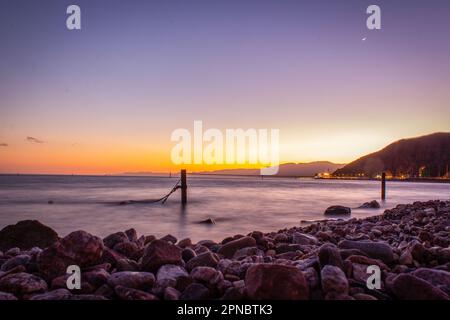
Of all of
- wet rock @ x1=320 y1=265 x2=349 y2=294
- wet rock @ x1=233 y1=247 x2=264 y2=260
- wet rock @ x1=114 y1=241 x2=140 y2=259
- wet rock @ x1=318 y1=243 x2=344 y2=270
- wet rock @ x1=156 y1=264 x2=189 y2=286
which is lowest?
wet rock @ x1=233 y1=247 x2=264 y2=260

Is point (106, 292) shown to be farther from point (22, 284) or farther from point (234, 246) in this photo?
point (234, 246)

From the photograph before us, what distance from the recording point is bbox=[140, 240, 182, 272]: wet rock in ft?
11.8

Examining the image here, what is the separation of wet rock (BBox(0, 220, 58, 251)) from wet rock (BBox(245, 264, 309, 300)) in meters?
5.08

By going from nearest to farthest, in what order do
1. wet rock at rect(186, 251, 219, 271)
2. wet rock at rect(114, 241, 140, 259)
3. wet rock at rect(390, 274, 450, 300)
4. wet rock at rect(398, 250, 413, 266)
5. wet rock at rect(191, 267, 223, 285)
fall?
wet rock at rect(390, 274, 450, 300)
wet rock at rect(191, 267, 223, 285)
wet rock at rect(186, 251, 219, 271)
wet rock at rect(398, 250, 413, 266)
wet rock at rect(114, 241, 140, 259)

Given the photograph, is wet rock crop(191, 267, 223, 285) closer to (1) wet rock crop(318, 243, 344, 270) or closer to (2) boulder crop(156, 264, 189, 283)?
(2) boulder crop(156, 264, 189, 283)

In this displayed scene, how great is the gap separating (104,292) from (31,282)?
750 mm

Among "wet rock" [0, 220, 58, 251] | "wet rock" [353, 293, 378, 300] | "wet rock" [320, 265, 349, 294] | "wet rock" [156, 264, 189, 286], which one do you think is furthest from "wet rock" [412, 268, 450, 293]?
"wet rock" [0, 220, 58, 251]

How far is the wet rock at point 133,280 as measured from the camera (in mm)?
3148

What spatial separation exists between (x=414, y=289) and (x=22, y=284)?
11.8 ft

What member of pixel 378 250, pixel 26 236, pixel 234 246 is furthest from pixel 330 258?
pixel 26 236

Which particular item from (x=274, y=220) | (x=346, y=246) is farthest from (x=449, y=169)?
(x=346, y=246)

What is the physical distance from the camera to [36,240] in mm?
6262

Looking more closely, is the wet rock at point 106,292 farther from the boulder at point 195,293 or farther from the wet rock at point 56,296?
the boulder at point 195,293
